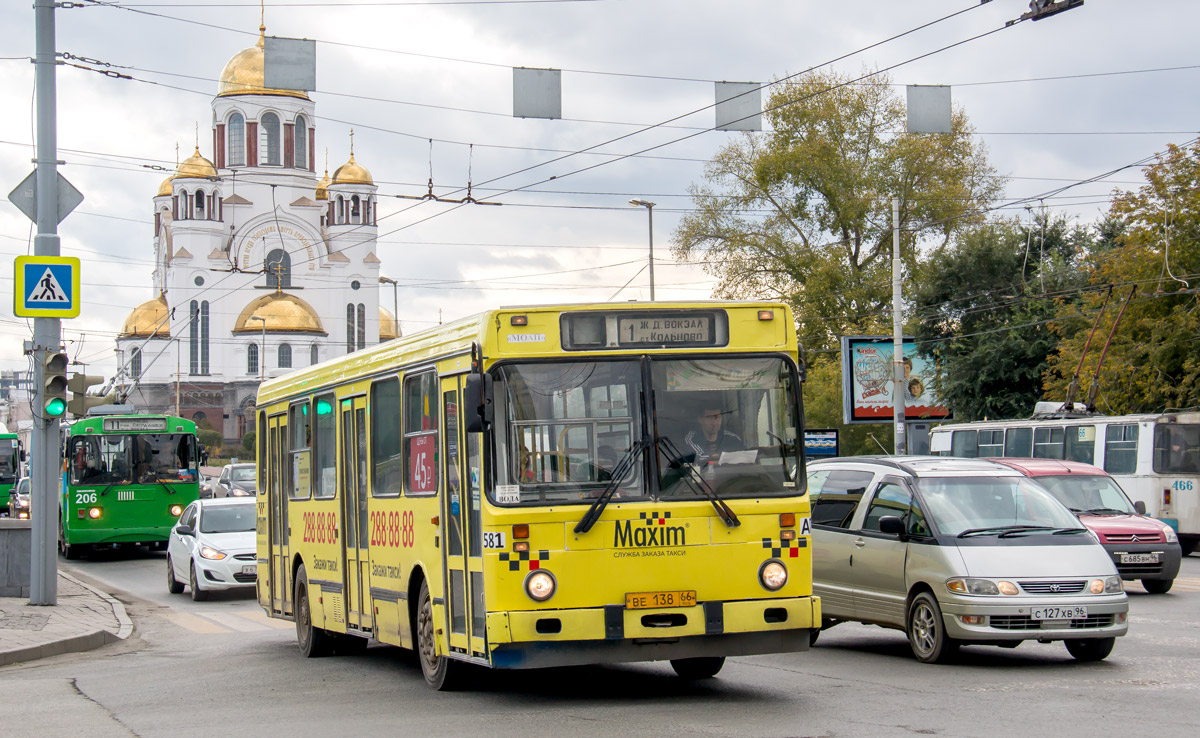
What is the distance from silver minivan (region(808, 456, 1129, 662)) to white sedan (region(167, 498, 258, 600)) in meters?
10.8

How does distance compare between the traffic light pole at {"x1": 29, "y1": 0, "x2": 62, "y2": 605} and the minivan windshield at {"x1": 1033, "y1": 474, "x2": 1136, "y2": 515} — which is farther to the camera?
the minivan windshield at {"x1": 1033, "y1": 474, "x2": 1136, "y2": 515}

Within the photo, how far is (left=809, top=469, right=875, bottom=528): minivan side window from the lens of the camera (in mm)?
13312

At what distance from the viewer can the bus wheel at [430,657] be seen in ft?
34.1

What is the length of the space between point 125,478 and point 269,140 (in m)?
72.9

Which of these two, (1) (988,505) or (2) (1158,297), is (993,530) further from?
(2) (1158,297)

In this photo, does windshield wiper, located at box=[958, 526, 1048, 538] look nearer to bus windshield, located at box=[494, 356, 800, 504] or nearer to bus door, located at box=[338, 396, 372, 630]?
bus windshield, located at box=[494, 356, 800, 504]

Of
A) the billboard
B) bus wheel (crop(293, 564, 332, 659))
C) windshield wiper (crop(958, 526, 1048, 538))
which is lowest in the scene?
bus wheel (crop(293, 564, 332, 659))

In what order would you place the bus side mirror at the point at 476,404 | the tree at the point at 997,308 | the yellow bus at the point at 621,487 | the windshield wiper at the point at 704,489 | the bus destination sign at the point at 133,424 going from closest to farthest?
the bus side mirror at the point at 476,404
the yellow bus at the point at 621,487
the windshield wiper at the point at 704,489
the bus destination sign at the point at 133,424
the tree at the point at 997,308

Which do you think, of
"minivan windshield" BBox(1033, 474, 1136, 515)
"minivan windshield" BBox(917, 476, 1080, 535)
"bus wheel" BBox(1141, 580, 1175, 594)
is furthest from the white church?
"minivan windshield" BBox(917, 476, 1080, 535)

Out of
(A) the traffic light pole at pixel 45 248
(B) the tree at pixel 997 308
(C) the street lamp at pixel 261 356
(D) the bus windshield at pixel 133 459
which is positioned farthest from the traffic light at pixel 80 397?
(C) the street lamp at pixel 261 356

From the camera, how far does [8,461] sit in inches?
1983

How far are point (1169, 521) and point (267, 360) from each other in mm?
78604

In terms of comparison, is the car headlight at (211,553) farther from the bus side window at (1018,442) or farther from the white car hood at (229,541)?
the bus side window at (1018,442)

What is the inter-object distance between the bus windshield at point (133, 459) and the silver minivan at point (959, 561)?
774 inches
